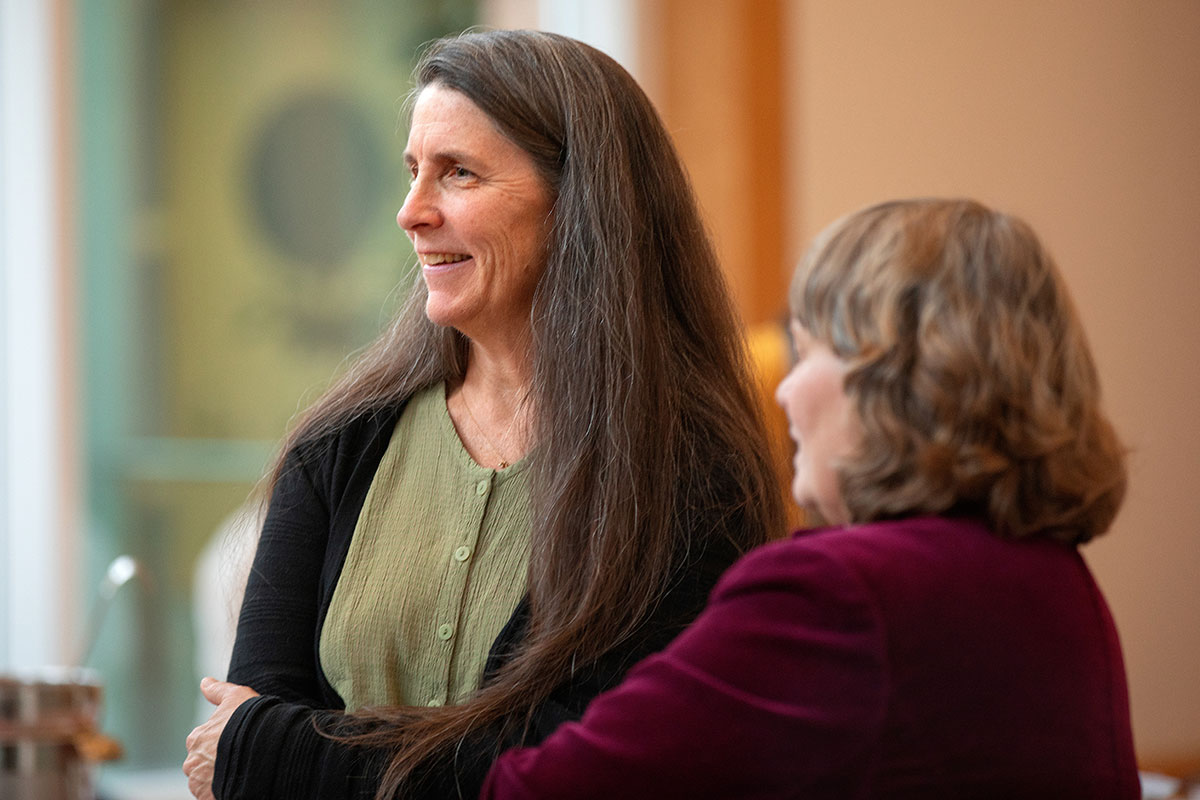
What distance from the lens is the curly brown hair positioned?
1.08 metres

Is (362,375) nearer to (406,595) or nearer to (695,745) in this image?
(406,595)

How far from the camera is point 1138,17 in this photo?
4.89 meters

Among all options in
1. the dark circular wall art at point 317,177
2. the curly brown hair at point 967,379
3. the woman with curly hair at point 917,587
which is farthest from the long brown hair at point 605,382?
the dark circular wall art at point 317,177

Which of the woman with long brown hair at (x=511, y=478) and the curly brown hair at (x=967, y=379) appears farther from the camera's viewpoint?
the woman with long brown hair at (x=511, y=478)

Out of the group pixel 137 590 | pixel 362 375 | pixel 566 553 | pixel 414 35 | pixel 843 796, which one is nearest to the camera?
pixel 843 796

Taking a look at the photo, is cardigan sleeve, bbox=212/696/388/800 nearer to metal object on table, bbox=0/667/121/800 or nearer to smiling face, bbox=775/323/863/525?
smiling face, bbox=775/323/863/525

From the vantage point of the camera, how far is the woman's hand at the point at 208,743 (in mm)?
1563

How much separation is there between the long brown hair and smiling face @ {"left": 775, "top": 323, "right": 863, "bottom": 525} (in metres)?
0.42

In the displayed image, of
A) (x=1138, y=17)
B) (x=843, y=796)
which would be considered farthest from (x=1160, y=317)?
(x=843, y=796)

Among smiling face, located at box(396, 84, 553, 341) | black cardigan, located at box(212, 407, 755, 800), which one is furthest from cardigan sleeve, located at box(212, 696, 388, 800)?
smiling face, located at box(396, 84, 553, 341)

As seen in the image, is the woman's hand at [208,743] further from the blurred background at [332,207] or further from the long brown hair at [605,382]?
the blurred background at [332,207]

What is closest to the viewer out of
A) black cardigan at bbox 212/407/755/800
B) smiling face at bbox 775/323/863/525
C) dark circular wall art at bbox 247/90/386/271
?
smiling face at bbox 775/323/863/525

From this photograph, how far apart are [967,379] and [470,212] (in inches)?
30.3

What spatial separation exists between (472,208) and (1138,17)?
3993 millimetres
